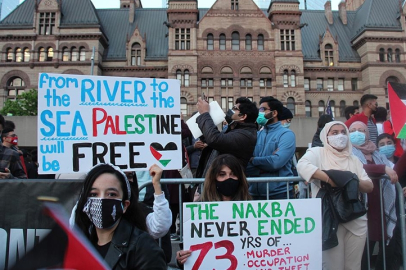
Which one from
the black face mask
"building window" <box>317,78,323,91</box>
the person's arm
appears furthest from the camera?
"building window" <box>317,78,323,91</box>

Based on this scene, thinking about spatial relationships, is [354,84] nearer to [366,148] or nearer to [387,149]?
[387,149]

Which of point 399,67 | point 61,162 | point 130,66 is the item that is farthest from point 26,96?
point 399,67

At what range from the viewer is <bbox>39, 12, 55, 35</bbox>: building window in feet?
114

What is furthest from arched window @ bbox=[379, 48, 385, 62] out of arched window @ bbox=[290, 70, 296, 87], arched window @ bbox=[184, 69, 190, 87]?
arched window @ bbox=[184, 69, 190, 87]

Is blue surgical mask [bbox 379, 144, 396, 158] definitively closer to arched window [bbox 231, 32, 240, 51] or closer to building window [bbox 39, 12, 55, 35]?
arched window [bbox 231, 32, 240, 51]

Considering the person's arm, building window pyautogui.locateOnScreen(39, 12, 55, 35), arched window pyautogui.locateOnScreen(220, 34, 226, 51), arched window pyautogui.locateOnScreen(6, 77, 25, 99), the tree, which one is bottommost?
the person's arm

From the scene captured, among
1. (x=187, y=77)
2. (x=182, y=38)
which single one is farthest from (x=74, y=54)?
(x=187, y=77)

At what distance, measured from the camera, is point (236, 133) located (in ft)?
12.7

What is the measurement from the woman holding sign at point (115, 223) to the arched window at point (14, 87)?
36275mm

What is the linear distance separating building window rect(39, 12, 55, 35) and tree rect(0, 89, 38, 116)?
24.4ft

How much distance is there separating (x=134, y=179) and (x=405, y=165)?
336 cm

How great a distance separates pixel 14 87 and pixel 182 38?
17.2 meters

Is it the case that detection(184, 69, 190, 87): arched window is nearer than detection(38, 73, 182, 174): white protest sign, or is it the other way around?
detection(38, 73, 182, 174): white protest sign

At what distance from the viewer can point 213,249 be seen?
296 centimetres
